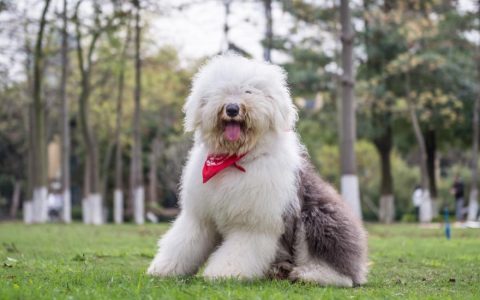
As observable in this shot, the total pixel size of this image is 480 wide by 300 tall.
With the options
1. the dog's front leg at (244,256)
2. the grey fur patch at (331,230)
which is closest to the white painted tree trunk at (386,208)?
the grey fur patch at (331,230)

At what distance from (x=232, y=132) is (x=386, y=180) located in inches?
973

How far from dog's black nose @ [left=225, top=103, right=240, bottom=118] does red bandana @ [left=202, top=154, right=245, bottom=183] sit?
38 cm

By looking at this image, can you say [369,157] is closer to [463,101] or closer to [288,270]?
[463,101]

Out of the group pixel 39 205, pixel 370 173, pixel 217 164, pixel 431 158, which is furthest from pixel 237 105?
pixel 370 173

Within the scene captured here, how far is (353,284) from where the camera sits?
20.6ft

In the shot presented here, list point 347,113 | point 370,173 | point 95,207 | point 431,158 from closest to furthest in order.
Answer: point 347,113 < point 95,207 < point 431,158 < point 370,173

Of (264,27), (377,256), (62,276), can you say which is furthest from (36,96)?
(62,276)

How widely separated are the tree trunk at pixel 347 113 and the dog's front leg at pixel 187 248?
1088cm

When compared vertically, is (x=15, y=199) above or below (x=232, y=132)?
below

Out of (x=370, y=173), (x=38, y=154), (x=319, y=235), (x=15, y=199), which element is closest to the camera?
(x=319, y=235)

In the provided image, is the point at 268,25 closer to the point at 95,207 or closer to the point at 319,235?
the point at 95,207

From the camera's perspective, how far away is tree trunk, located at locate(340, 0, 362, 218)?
16953mm

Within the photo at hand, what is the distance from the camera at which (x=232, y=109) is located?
19.3 ft

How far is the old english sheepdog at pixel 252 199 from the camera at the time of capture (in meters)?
5.94
